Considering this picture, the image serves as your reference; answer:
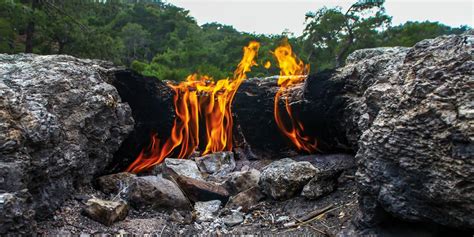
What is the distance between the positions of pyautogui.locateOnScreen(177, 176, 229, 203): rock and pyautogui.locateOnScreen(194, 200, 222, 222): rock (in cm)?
12

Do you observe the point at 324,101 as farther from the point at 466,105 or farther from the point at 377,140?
the point at 466,105

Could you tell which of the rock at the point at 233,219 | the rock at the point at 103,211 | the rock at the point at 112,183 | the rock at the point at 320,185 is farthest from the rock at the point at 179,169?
the rock at the point at 320,185

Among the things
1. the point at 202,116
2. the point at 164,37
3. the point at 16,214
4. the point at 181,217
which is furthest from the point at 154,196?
the point at 164,37

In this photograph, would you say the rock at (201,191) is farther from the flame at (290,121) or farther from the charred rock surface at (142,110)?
the flame at (290,121)

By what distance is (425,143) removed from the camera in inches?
128

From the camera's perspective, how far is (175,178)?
5.67 m

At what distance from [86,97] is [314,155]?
394 centimetres

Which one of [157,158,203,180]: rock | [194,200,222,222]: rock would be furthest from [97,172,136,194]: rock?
[194,200,222,222]: rock

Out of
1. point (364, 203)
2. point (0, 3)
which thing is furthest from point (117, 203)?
point (0, 3)

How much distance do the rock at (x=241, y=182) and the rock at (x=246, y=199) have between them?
28cm

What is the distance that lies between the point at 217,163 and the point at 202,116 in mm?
1440

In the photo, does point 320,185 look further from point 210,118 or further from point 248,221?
point 210,118

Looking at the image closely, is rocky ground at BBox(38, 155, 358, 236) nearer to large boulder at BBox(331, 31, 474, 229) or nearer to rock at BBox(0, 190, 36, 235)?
rock at BBox(0, 190, 36, 235)

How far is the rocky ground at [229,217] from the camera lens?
4211 millimetres
